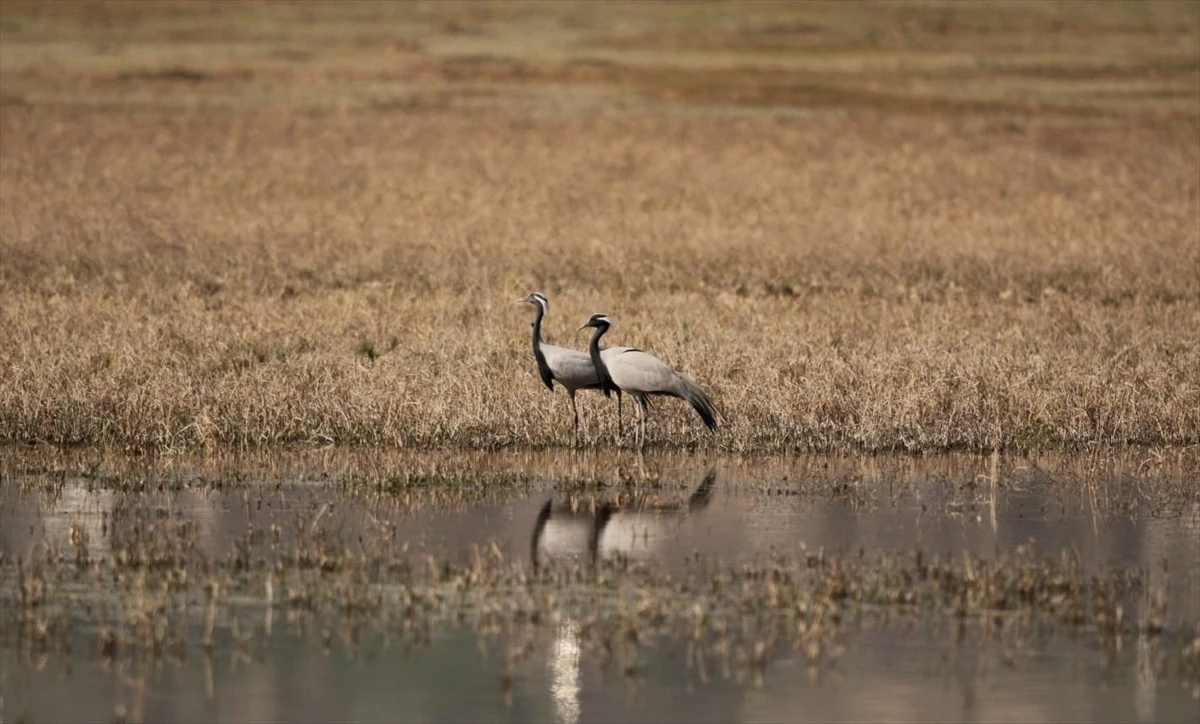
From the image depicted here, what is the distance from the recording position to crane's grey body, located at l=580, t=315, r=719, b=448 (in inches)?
572

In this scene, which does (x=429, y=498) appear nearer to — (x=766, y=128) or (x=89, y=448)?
(x=89, y=448)

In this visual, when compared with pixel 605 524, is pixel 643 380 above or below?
above

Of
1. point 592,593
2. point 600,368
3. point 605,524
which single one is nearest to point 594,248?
point 600,368

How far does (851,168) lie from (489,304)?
59.2 feet

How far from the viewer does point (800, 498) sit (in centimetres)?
1310

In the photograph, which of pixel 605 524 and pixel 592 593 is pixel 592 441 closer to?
pixel 605 524

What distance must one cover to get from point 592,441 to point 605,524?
9.07 ft

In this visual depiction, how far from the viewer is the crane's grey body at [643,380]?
14.5 metres

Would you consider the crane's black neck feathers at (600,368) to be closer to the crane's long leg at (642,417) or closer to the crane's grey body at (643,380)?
the crane's grey body at (643,380)

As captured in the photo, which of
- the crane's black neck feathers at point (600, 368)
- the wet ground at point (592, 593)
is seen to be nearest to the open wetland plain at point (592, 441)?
the wet ground at point (592, 593)

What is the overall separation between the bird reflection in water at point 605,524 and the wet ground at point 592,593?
0.11 feet

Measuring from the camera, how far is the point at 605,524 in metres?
12.2

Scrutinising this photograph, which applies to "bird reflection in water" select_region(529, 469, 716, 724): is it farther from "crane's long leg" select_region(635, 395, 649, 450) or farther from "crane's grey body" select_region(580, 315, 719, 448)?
"crane's long leg" select_region(635, 395, 649, 450)

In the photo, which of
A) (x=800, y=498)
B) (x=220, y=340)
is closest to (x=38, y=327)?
(x=220, y=340)
